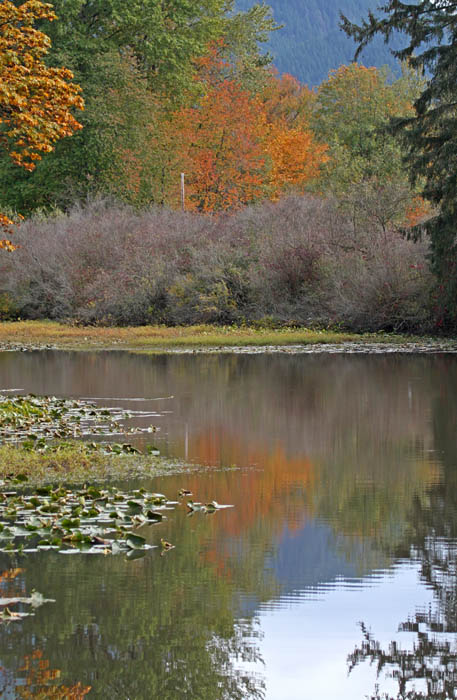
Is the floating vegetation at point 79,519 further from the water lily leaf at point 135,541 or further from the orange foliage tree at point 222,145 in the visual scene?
the orange foliage tree at point 222,145

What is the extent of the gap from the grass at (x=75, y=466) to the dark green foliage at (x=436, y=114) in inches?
938

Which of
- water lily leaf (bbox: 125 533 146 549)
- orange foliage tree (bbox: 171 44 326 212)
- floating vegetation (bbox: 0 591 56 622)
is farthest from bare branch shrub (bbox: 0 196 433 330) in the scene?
floating vegetation (bbox: 0 591 56 622)

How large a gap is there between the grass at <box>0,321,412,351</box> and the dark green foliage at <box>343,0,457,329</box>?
3609mm

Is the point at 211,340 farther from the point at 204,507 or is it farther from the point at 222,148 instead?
the point at 222,148

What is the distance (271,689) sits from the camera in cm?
609

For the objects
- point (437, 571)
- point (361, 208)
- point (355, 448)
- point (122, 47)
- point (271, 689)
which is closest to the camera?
point (271, 689)

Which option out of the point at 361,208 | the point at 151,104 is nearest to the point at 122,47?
the point at 151,104

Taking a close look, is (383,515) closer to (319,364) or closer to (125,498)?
(125,498)

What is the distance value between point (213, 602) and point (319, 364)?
2278 centimetres

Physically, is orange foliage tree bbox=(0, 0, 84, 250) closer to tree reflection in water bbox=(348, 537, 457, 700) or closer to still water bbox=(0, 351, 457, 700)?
still water bbox=(0, 351, 457, 700)

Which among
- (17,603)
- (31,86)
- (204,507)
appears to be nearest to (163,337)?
(31,86)

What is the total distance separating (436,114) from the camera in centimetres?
3650

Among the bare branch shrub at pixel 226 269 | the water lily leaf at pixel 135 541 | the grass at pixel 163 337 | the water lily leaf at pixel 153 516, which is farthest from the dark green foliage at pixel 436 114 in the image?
the water lily leaf at pixel 135 541

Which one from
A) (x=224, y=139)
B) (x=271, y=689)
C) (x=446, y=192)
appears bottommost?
(x=271, y=689)
